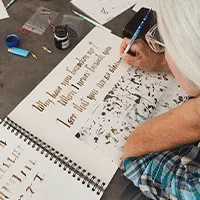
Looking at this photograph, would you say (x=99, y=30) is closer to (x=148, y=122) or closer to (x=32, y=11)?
(x=32, y=11)

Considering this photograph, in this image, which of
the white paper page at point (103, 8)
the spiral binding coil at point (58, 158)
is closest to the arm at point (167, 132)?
the spiral binding coil at point (58, 158)

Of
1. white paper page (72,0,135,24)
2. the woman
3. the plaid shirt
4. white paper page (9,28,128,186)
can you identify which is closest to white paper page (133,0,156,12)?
white paper page (72,0,135,24)

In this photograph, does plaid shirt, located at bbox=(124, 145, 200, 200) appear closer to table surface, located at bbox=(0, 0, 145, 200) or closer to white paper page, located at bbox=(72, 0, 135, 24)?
table surface, located at bbox=(0, 0, 145, 200)

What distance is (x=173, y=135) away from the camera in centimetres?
80

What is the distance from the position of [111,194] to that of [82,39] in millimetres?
564

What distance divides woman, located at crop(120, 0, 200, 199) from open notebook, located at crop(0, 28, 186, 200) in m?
0.07

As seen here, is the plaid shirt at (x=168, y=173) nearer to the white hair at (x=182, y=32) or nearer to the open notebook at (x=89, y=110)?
the open notebook at (x=89, y=110)

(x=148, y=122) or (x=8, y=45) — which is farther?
(x=8, y=45)

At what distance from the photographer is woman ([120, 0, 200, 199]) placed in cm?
59

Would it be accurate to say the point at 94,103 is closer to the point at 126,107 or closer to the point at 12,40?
Result: the point at 126,107

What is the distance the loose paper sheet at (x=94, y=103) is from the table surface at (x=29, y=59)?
0.03 metres

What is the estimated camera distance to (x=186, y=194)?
2.45 feet

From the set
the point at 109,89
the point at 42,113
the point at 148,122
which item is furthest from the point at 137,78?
the point at 42,113

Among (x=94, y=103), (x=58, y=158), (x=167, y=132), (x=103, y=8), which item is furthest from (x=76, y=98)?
(x=103, y=8)
